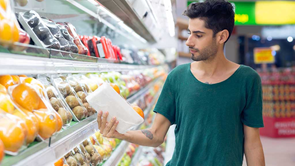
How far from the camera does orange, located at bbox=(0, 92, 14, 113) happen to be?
0.95m

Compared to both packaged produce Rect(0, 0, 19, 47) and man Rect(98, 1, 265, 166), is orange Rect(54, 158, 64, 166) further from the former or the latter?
packaged produce Rect(0, 0, 19, 47)

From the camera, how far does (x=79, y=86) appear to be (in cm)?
181

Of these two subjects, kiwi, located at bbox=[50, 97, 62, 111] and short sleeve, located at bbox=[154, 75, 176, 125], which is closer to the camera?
kiwi, located at bbox=[50, 97, 62, 111]

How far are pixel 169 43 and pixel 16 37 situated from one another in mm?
5371

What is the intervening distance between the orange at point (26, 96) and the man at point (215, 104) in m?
0.58

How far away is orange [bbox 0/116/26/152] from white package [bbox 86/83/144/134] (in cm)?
39

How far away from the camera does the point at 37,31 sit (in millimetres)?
1446

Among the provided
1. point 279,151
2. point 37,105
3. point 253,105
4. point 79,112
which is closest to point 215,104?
point 253,105

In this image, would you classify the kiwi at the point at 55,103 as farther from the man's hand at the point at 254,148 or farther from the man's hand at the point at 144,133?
the man's hand at the point at 254,148

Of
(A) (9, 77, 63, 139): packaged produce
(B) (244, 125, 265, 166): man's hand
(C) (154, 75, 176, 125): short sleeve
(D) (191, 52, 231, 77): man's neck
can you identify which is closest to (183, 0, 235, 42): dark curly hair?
(D) (191, 52, 231, 77): man's neck

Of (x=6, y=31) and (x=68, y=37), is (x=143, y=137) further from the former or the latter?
(x=6, y=31)

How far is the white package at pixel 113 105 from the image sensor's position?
126 centimetres

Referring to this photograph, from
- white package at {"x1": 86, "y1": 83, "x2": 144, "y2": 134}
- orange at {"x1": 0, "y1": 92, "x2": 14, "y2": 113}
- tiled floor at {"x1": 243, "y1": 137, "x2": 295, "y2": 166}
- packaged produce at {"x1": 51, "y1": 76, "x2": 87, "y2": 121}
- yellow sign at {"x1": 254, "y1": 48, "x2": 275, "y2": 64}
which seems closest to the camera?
orange at {"x1": 0, "y1": 92, "x2": 14, "y2": 113}

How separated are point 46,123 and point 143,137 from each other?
2.39 feet
